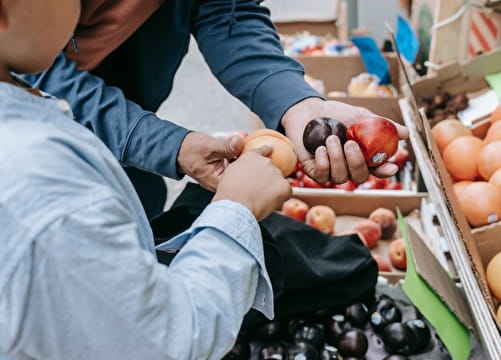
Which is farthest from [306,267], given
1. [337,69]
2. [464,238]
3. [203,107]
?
[203,107]

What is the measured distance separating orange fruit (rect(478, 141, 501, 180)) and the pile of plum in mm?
466

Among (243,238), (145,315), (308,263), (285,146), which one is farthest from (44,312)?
(308,263)

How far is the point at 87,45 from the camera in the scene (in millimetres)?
1208

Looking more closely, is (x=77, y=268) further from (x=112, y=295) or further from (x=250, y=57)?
(x=250, y=57)

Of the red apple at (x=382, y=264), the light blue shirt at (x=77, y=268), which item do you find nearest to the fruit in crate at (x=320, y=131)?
the light blue shirt at (x=77, y=268)

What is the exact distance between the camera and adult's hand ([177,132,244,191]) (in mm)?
1052

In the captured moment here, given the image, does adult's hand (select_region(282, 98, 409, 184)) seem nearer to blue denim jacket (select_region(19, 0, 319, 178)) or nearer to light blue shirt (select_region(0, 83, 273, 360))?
blue denim jacket (select_region(19, 0, 319, 178))

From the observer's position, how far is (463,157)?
5.53ft

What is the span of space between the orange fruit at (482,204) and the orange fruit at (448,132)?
30 cm

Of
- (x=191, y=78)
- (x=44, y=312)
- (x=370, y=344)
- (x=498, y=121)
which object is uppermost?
(x=44, y=312)

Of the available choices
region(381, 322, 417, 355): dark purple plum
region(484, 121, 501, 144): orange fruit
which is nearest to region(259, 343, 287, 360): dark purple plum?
region(381, 322, 417, 355): dark purple plum

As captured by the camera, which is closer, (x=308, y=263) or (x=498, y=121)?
(x=308, y=263)

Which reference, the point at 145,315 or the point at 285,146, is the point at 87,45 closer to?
the point at 285,146

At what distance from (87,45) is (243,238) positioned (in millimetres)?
707
